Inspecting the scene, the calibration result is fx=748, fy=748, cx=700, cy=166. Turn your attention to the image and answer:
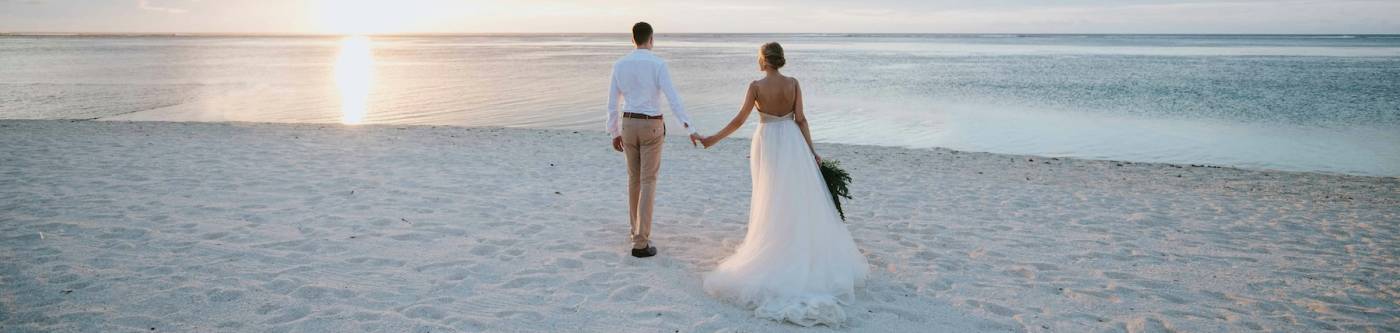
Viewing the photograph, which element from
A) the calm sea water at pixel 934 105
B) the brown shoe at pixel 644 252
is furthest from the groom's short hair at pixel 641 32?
the calm sea water at pixel 934 105

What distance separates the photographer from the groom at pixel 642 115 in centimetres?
499

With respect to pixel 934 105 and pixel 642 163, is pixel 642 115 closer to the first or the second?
pixel 642 163

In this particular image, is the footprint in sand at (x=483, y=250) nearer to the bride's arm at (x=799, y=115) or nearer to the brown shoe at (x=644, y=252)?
the brown shoe at (x=644, y=252)

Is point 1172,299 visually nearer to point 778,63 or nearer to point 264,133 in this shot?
point 778,63

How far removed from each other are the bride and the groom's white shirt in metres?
0.49

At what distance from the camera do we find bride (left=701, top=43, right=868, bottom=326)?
452cm

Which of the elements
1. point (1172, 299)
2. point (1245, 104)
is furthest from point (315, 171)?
point (1245, 104)

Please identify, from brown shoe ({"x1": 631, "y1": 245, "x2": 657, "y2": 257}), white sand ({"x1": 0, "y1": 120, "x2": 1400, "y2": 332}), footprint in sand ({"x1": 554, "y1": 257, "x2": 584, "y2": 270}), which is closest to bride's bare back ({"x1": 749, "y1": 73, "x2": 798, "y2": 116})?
white sand ({"x1": 0, "y1": 120, "x2": 1400, "y2": 332})

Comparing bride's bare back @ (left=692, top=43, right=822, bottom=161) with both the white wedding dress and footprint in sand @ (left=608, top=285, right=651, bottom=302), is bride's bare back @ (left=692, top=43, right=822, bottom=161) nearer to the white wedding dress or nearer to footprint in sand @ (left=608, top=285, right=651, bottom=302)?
the white wedding dress

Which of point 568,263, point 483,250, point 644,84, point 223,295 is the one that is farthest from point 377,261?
point 644,84

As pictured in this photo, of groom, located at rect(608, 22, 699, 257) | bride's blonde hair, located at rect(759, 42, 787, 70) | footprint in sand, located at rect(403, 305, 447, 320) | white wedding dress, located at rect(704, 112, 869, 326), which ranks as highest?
bride's blonde hair, located at rect(759, 42, 787, 70)

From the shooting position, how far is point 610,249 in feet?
A: 19.1

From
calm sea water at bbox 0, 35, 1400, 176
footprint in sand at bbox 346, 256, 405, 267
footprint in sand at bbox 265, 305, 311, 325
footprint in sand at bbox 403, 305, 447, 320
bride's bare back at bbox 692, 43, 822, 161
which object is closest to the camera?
footprint in sand at bbox 265, 305, 311, 325

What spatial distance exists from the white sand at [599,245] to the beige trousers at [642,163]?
31 cm
